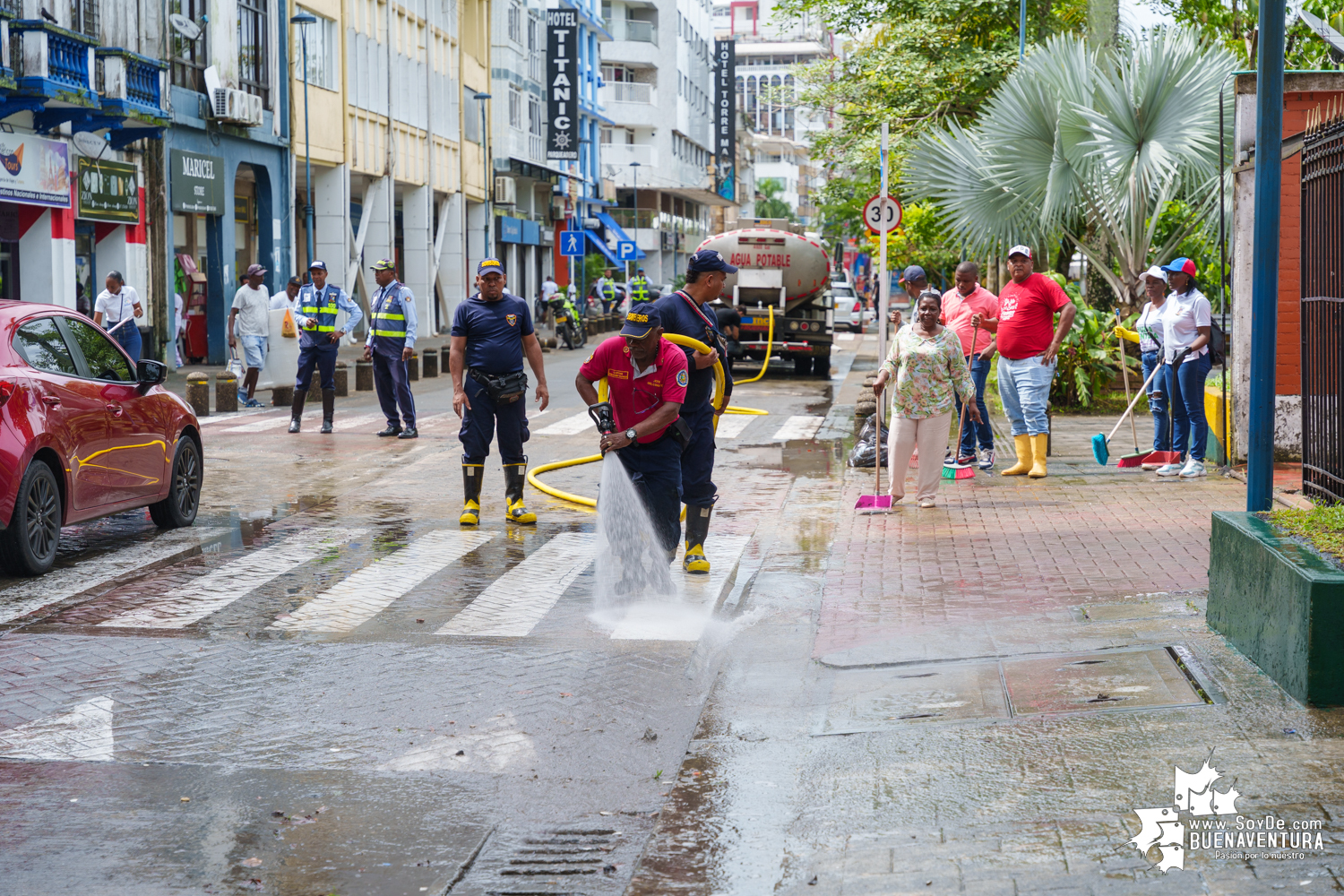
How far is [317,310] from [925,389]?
8205 mm

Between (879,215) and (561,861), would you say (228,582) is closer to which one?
(561,861)

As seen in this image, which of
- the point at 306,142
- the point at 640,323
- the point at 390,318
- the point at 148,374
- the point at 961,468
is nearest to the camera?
the point at 640,323

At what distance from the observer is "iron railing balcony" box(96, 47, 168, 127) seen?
2258cm

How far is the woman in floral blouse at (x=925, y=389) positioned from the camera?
10898mm

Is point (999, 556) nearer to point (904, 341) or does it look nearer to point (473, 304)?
point (904, 341)

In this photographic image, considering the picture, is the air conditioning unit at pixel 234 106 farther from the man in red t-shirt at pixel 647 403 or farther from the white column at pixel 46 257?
the man in red t-shirt at pixel 647 403

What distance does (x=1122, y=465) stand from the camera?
513 inches

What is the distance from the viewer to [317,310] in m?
16.6

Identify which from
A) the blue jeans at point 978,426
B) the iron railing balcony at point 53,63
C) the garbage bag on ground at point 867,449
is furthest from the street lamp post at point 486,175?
the blue jeans at point 978,426

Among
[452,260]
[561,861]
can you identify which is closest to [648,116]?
[452,260]

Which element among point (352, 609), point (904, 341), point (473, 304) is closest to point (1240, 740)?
point (352, 609)

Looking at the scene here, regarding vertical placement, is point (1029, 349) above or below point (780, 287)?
below

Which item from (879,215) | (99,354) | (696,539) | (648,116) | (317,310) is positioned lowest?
(696,539)

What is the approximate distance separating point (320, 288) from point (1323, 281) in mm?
11710
